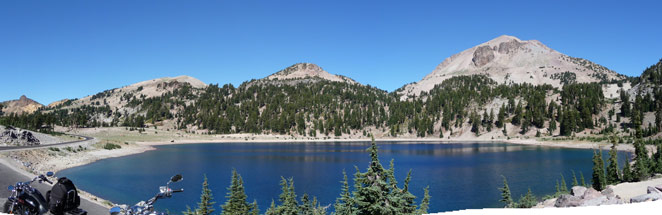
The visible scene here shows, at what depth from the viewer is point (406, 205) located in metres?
27.4

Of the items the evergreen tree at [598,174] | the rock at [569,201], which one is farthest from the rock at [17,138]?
the evergreen tree at [598,174]

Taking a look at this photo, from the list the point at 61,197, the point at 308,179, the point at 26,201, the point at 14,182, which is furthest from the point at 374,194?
the point at 308,179

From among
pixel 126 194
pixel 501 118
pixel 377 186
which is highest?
pixel 501 118

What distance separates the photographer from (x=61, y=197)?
9180 millimetres

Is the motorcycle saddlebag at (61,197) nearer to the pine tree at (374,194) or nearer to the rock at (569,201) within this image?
the pine tree at (374,194)

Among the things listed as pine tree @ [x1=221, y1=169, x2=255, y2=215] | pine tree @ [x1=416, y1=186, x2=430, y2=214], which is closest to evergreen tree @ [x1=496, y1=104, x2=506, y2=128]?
pine tree @ [x1=416, y1=186, x2=430, y2=214]

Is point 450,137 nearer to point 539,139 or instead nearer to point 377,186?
point 539,139

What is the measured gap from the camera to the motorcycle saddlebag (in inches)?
360

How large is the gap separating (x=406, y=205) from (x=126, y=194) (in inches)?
1371

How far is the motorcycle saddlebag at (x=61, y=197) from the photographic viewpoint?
360 inches

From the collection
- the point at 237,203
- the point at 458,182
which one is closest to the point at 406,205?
the point at 237,203

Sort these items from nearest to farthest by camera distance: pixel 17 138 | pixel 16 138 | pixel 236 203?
1. pixel 236 203
2. pixel 16 138
3. pixel 17 138

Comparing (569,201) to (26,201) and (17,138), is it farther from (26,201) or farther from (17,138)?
(17,138)

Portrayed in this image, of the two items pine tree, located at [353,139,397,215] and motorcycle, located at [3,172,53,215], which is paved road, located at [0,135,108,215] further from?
pine tree, located at [353,139,397,215]
